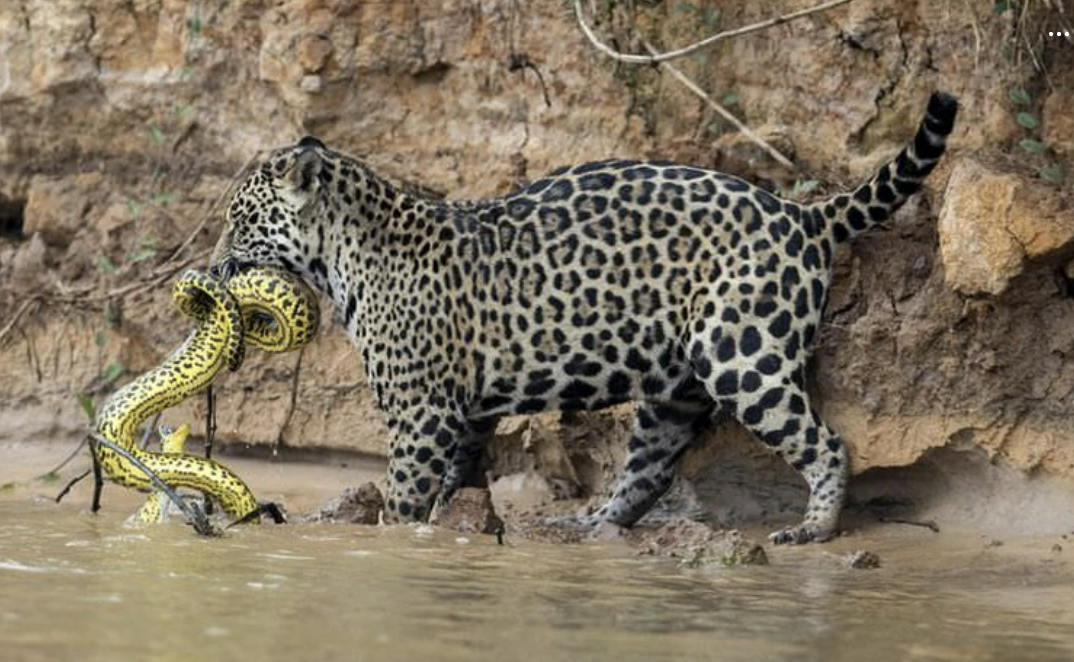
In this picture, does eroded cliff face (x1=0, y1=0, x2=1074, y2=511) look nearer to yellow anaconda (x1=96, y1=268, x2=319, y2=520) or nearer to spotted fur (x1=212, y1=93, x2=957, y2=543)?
spotted fur (x1=212, y1=93, x2=957, y2=543)

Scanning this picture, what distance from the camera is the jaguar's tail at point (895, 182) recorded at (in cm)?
857

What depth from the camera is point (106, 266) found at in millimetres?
11297

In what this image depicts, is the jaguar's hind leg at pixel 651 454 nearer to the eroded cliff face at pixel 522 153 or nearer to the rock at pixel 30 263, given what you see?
the eroded cliff face at pixel 522 153

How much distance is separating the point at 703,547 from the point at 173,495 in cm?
193

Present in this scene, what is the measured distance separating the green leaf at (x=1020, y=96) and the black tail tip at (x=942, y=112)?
0.51m

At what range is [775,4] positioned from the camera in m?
9.91

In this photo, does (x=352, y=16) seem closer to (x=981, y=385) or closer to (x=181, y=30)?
(x=181, y=30)

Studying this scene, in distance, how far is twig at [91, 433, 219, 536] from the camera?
8.03 metres

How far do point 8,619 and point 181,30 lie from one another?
599 centimetres

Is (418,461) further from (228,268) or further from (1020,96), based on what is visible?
(1020,96)

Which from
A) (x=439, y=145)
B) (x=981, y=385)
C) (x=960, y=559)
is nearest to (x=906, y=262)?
(x=981, y=385)

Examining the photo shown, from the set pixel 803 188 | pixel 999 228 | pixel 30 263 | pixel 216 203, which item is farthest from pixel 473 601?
pixel 30 263

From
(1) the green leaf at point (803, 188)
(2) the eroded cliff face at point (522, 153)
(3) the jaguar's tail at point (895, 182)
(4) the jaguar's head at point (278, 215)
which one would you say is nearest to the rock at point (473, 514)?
(2) the eroded cliff face at point (522, 153)

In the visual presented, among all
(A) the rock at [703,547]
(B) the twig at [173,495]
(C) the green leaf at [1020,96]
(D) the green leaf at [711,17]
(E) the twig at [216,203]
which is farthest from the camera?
(E) the twig at [216,203]
